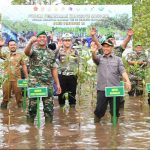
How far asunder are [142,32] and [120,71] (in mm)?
17983

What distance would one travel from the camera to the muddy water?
7.39m

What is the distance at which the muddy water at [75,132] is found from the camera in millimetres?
7391

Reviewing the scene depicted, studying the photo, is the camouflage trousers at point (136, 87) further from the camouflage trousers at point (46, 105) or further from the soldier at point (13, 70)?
the camouflage trousers at point (46, 105)

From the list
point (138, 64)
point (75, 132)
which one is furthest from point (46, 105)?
point (138, 64)

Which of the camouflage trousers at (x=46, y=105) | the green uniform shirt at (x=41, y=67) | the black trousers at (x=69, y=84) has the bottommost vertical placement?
the camouflage trousers at (x=46, y=105)

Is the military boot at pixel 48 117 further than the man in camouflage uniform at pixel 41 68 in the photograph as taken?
Yes

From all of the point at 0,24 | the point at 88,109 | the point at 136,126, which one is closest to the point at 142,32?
the point at 0,24

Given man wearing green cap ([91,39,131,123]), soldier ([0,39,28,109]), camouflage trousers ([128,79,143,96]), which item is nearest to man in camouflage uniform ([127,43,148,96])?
camouflage trousers ([128,79,143,96])

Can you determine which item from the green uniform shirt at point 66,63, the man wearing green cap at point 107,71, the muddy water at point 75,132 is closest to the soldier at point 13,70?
the muddy water at point 75,132

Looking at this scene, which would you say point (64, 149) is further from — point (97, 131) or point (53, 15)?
point (53, 15)

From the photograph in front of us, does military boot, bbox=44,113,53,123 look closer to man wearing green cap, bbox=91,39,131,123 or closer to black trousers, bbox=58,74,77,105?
man wearing green cap, bbox=91,39,131,123

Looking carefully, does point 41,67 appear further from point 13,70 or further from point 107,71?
point 13,70

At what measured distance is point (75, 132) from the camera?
8.41m

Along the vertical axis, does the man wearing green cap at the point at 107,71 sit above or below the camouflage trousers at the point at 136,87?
above
